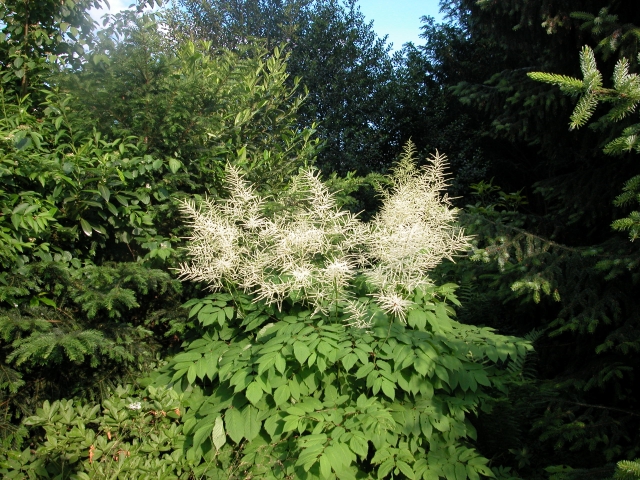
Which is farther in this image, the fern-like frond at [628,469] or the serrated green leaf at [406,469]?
Result: the serrated green leaf at [406,469]

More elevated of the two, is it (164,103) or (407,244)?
(164,103)

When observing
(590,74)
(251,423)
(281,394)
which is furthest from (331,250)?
(590,74)

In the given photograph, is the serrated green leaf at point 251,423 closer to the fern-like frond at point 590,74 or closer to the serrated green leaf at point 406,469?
the serrated green leaf at point 406,469

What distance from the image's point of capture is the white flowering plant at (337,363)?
2.41 m

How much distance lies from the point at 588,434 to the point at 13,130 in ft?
13.5

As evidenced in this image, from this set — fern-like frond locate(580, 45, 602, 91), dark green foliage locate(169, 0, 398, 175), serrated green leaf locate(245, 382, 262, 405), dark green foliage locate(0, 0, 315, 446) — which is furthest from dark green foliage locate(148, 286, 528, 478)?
dark green foliage locate(169, 0, 398, 175)

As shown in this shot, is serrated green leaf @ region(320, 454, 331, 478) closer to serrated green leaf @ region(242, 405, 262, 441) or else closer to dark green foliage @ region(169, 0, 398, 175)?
serrated green leaf @ region(242, 405, 262, 441)

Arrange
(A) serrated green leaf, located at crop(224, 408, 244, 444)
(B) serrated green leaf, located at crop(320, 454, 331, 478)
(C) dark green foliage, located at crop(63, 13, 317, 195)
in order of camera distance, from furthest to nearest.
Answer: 1. (C) dark green foliage, located at crop(63, 13, 317, 195)
2. (A) serrated green leaf, located at crop(224, 408, 244, 444)
3. (B) serrated green leaf, located at crop(320, 454, 331, 478)

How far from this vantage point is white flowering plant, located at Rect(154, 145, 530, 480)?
95.0 inches

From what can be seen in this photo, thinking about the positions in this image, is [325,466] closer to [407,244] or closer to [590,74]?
[407,244]

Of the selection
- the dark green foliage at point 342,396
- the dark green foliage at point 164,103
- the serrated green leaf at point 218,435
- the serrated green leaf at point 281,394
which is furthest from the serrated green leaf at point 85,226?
the serrated green leaf at point 281,394

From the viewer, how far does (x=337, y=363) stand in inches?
106

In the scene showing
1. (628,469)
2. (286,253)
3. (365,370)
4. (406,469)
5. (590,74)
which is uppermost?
(590,74)

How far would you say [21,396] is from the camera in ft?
9.52
